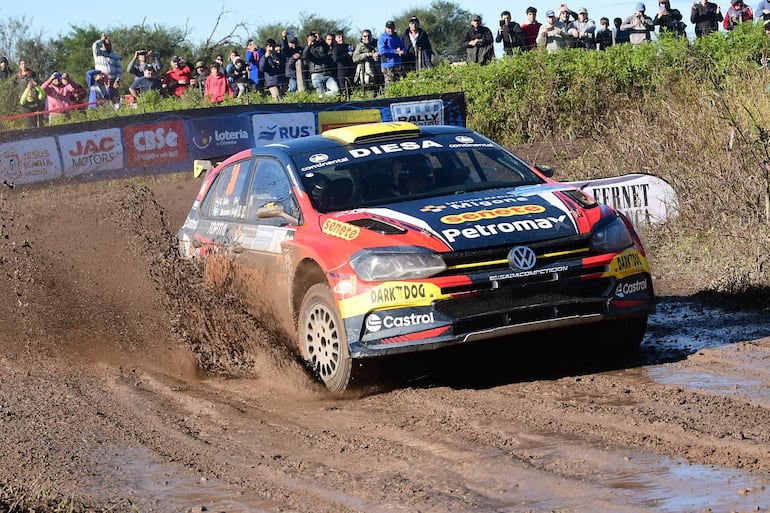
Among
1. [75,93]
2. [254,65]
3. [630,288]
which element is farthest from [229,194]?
[254,65]

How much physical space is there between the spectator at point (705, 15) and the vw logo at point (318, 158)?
18.5 m

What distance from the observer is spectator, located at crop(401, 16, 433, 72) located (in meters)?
24.1

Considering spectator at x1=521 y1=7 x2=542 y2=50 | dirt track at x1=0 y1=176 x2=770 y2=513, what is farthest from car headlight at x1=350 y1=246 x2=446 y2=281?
spectator at x1=521 y1=7 x2=542 y2=50

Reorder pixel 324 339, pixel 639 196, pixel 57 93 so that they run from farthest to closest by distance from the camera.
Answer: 1. pixel 57 93
2. pixel 639 196
3. pixel 324 339

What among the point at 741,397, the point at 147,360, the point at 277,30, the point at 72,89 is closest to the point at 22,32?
the point at 72,89

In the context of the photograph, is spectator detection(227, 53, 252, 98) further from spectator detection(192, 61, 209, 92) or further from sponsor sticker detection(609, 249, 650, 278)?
sponsor sticker detection(609, 249, 650, 278)

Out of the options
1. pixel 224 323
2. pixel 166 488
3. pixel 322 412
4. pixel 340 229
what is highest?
pixel 340 229

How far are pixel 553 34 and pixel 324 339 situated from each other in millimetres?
18246

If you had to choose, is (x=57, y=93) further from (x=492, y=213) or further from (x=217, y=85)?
(x=492, y=213)

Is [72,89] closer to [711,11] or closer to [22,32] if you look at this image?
[711,11]

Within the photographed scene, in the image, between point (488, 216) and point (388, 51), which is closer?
point (488, 216)

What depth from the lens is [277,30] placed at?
61.7 m

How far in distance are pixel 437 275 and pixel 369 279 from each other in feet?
1.31

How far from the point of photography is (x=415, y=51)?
24.1 metres
